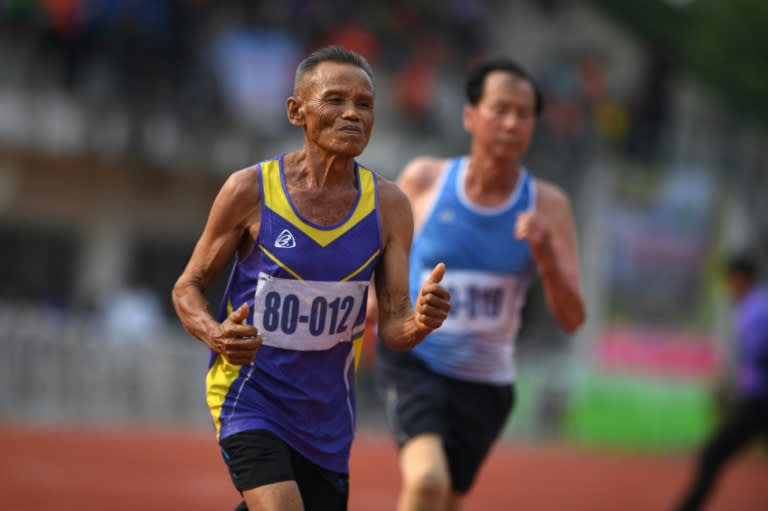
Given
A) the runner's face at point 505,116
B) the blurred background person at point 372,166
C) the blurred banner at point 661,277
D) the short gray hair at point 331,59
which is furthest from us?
the blurred banner at point 661,277

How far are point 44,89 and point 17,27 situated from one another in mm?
1155

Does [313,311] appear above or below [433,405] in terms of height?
above

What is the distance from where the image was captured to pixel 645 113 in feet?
82.0

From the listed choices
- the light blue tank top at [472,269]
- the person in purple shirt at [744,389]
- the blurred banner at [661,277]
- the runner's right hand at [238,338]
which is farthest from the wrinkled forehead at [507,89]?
the blurred banner at [661,277]

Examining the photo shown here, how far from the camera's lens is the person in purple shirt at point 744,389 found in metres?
8.71

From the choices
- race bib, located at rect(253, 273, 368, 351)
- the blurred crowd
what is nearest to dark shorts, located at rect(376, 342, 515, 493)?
race bib, located at rect(253, 273, 368, 351)

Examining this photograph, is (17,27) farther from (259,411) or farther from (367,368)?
(259,411)

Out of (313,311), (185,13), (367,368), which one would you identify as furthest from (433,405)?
(185,13)

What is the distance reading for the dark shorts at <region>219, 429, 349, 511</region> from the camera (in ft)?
14.6

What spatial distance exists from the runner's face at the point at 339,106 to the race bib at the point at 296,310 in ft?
1.60

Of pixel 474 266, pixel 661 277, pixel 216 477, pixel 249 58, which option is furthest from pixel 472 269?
pixel 661 277

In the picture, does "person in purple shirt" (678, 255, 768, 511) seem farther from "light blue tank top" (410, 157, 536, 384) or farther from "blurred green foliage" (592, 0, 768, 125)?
"blurred green foliage" (592, 0, 768, 125)

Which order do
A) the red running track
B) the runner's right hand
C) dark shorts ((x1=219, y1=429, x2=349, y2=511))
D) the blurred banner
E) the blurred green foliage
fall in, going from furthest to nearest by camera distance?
1. the blurred banner
2. the blurred green foliage
3. the red running track
4. dark shorts ((x1=219, y1=429, x2=349, y2=511))
5. the runner's right hand

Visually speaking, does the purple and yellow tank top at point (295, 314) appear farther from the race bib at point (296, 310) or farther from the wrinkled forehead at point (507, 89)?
the wrinkled forehead at point (507, 89)
